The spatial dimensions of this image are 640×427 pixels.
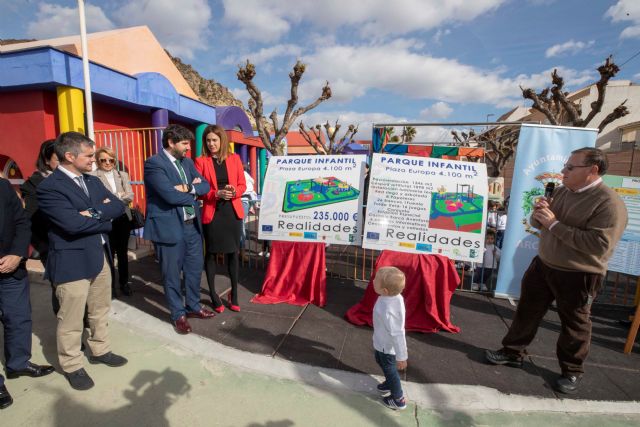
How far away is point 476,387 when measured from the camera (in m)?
2.56

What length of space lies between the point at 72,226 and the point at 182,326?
1.48m

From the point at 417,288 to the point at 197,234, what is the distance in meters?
2.50

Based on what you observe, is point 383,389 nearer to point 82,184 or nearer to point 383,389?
point 383,389

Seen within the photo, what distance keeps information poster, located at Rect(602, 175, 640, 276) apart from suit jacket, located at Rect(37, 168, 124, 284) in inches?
209

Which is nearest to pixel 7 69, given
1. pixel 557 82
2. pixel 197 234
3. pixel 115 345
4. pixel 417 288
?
pixel 197 234

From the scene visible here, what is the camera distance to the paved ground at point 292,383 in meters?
2.24

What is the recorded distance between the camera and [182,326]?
10.7 ft

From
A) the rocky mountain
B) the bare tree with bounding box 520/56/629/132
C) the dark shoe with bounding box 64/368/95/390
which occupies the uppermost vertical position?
the rocky mountain

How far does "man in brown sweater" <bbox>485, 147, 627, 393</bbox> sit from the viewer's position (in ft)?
7.70

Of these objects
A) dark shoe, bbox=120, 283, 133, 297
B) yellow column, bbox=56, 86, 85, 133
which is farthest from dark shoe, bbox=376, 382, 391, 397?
yellow column, bbox=56, 86, 85, 133

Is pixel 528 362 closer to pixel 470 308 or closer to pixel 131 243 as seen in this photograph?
pixel 470 308

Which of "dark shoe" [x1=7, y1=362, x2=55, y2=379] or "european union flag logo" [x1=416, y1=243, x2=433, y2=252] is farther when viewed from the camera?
"european union flag logo" [x1=416, y1=243, x2=433, y2=252]

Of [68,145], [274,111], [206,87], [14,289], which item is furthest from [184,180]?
[206,87]

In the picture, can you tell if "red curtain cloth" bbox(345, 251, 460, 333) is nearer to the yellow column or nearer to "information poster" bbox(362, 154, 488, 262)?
"information poster" bbox(362, 154, 488, 262)
